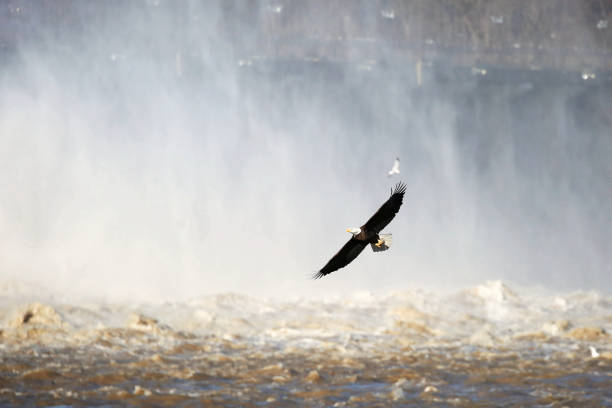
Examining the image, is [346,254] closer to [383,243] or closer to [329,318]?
[383,243]

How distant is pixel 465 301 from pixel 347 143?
20.0 m

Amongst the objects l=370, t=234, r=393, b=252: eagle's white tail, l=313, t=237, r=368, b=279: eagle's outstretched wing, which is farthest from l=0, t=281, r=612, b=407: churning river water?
l=370, t=234, r=393, b=252: eagle's white tail

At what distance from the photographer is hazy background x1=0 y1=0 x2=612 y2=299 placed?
28609 mm

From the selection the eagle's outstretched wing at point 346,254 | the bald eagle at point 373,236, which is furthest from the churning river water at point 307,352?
the bald eagle at point 373,236

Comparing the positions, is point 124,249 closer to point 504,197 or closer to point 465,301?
point 465,301

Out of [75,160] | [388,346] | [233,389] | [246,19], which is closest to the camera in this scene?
[233,389]

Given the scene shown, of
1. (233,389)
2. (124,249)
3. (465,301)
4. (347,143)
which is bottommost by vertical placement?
(233,389)

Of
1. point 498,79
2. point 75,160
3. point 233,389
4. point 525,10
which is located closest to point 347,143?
point 498,79

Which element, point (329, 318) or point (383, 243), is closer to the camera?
point (383, 243)

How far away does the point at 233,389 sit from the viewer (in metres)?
14.7

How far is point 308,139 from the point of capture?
1560 inches

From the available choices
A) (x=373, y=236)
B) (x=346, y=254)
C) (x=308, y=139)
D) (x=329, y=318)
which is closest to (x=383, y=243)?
(x=373, y=236)

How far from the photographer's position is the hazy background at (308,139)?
2861 cm

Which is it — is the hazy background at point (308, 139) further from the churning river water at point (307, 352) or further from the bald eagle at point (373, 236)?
the bald eagle at point (373, 236)
